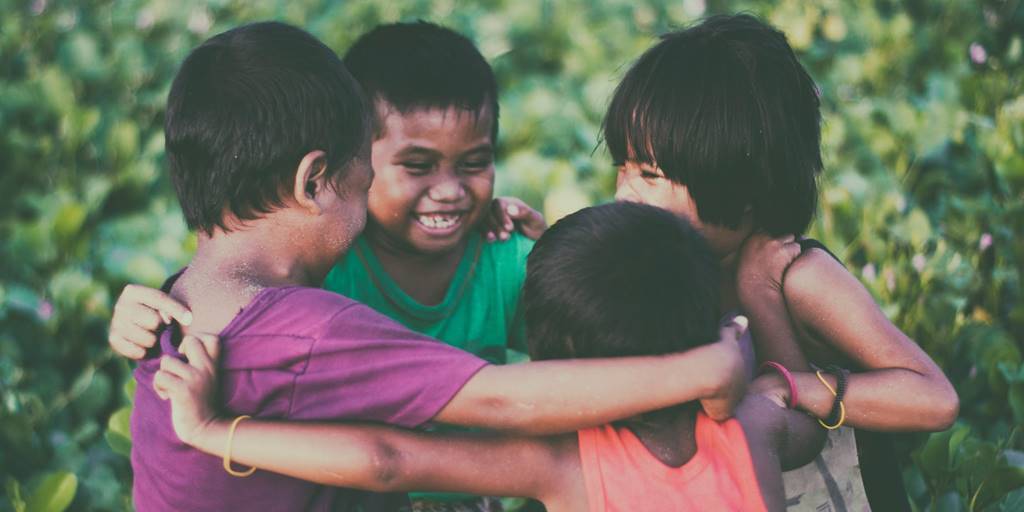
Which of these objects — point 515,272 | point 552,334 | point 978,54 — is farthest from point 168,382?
point 978,54

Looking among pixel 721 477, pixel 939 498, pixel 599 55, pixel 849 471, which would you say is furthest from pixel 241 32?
pixel 599 55

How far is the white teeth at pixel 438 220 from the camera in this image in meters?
2.64

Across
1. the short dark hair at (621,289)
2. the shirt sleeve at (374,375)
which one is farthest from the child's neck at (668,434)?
the shirt sleeve at (374,375)

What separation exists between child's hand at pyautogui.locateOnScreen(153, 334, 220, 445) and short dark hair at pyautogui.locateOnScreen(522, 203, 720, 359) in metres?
0.49

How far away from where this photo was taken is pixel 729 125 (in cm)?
229

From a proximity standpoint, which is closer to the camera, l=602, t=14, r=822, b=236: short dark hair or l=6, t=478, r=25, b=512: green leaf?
l=602, t=14, r=822, b=236: short dark hair

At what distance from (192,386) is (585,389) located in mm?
571

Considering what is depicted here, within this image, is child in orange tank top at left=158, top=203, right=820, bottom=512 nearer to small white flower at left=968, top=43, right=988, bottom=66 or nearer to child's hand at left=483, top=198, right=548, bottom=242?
child's hand at left=483, top=198, right=548, bottom=242

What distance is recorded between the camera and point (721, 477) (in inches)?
70.5

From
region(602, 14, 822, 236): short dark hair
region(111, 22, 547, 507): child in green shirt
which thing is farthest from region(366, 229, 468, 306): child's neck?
region(602, 14, 822, 236): short dark hair

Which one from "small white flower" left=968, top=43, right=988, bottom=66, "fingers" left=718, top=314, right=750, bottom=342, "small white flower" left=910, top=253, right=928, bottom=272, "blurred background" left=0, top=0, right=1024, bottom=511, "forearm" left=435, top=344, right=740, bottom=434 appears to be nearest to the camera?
"forearm" left=435, top=344, right=740, bottom=434

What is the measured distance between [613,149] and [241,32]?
801 mm

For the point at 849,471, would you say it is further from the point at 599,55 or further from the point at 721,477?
→ the point at 599,55

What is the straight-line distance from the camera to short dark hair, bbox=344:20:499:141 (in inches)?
103
